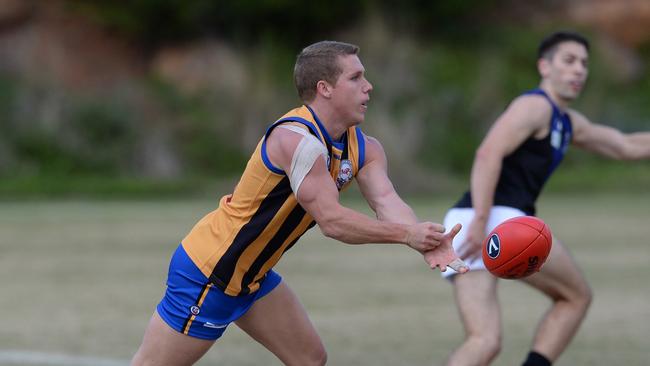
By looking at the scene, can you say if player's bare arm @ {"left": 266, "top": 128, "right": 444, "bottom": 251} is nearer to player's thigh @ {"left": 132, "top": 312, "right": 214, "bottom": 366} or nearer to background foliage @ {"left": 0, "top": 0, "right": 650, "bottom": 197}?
player's thigh @ {"left": 132, "top": 312, "right": 214, "bottom": 366}

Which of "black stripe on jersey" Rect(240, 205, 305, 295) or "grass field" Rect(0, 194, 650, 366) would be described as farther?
"grass field" Rect(0, 194, 650, 366)

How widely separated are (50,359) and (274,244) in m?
3.61

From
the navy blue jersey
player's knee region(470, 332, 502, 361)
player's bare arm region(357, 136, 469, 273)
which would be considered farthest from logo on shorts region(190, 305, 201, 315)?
the navy blue jersey

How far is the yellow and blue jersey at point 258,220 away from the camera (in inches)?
210

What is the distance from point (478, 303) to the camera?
646 centimetres

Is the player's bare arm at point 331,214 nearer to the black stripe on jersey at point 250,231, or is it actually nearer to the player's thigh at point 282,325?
the black stripe on jersey at point 250,231

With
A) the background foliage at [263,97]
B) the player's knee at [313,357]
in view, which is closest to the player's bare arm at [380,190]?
the player's knee at [313,357]

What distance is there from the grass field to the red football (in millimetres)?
3118

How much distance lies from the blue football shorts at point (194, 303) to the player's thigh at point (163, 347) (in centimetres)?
3

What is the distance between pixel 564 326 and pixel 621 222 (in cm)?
1327

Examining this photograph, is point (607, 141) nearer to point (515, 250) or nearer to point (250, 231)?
point (515, 250)

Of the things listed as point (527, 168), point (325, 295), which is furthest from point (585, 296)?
point (325, 295)

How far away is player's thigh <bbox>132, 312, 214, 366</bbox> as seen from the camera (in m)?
5.45

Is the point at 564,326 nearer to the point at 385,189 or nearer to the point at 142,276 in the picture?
the point at 385,189
